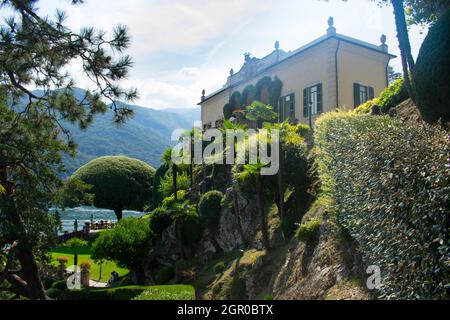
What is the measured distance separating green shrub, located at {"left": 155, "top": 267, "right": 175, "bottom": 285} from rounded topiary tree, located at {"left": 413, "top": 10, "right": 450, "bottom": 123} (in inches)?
594

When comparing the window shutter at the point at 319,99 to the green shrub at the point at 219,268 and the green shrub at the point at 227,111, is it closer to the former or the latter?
the green shrub at the point at 227,111

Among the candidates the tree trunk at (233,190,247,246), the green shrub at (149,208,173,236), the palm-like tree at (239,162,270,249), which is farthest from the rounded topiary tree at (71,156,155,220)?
the palm-like tree at (239,162,270,249)

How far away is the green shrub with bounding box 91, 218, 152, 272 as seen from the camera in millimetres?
22875

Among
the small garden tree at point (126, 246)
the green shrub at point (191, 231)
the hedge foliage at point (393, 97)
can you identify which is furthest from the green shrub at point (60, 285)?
the hedge foliage at point (393, 97)

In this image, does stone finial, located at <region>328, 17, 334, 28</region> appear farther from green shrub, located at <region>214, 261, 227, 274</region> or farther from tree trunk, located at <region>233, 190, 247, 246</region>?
green shrub, located at <region>214, 261, 227, 274</region>

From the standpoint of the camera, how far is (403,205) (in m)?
5.79

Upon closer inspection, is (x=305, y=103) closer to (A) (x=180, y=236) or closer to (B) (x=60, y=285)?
(A) (x=180, y=236)

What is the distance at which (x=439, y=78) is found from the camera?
944 cm

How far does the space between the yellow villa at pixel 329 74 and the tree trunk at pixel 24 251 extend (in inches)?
687

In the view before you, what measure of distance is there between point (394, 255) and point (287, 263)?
25.5ft

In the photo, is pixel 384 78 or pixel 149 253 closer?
pixel 149 253

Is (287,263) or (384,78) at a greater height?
(384,78)

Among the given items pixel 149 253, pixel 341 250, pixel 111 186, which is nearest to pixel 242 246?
pixel 149 253
